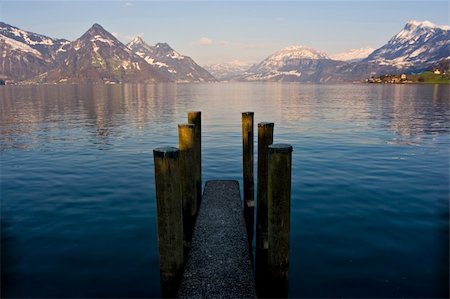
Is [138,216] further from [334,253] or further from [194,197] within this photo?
[334,253]

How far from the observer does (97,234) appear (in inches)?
475

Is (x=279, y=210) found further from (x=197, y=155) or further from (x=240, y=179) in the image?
(x=240, y=179)

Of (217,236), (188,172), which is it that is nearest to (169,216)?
(217,236)

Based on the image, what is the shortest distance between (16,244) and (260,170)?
28.1 ft

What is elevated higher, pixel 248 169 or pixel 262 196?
pixel 248 169

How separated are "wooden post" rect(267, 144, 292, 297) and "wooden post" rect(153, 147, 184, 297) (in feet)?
6.84

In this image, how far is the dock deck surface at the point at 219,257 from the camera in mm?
7812

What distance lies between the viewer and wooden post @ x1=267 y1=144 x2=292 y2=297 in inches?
293

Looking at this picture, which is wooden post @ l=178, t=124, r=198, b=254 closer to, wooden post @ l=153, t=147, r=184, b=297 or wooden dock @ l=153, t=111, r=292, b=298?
wooden dock @ l=153, t=111, r=292, b=298

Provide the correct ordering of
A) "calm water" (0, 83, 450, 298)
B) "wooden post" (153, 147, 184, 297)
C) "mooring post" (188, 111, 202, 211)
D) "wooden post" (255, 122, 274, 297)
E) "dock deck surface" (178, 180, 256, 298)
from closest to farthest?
"wooden post" (153, 147, 184, 297) < "dock deck surface" (178, 180, 256, 298) < "calm water" (0, 83, 450, 298) < "wooden post" (255, 122, 274, 297) < "mooring post" (188, 111, 202, 211)

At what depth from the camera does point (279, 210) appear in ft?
24.8

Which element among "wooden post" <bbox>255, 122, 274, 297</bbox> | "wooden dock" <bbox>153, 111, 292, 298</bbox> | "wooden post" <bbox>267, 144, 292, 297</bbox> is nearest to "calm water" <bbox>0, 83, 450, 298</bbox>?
"wooden post" <bbox>255, 122, 274, 297</bbox>

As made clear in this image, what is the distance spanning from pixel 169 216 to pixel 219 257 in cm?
242

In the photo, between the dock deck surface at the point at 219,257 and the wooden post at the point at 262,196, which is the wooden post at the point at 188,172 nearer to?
the dock deck surface at the point at 219,257
